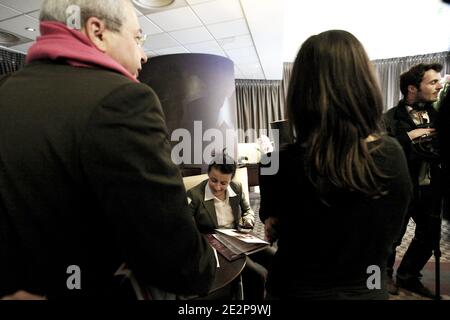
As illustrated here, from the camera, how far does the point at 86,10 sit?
0.62 metres

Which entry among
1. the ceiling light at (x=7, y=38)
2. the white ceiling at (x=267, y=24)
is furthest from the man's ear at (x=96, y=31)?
the ceiling light at (x=7, y=38)

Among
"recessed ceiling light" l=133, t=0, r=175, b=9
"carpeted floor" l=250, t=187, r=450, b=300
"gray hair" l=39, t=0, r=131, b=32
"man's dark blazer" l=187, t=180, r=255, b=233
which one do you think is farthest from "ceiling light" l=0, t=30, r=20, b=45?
"carpeted floor" l=250, t=187, r=450, b=300

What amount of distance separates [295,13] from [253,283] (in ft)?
13.0

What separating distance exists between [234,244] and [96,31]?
40.3 inches

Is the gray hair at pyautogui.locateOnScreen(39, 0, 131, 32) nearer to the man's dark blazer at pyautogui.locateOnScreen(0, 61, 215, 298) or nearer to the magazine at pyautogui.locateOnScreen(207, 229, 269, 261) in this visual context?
the man's dark blazer at pyautogui.locateOnScreen(0, 61, 215, 298)

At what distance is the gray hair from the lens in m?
0.62

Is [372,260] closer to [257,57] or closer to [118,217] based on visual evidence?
[118,217]

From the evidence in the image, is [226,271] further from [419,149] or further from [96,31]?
[419,149]

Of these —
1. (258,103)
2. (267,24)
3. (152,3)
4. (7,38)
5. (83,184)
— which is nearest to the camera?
(83,184)

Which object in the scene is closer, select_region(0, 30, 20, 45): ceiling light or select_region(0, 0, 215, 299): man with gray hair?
select_region(0, 0, 215, 299): man with gray hair

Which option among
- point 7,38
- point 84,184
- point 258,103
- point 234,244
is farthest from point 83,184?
point 258,103

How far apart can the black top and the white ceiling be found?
280 centimetres

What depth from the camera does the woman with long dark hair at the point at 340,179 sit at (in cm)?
68

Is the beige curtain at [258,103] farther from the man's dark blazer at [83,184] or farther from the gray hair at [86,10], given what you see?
the man's dark blazer at [83,184]
